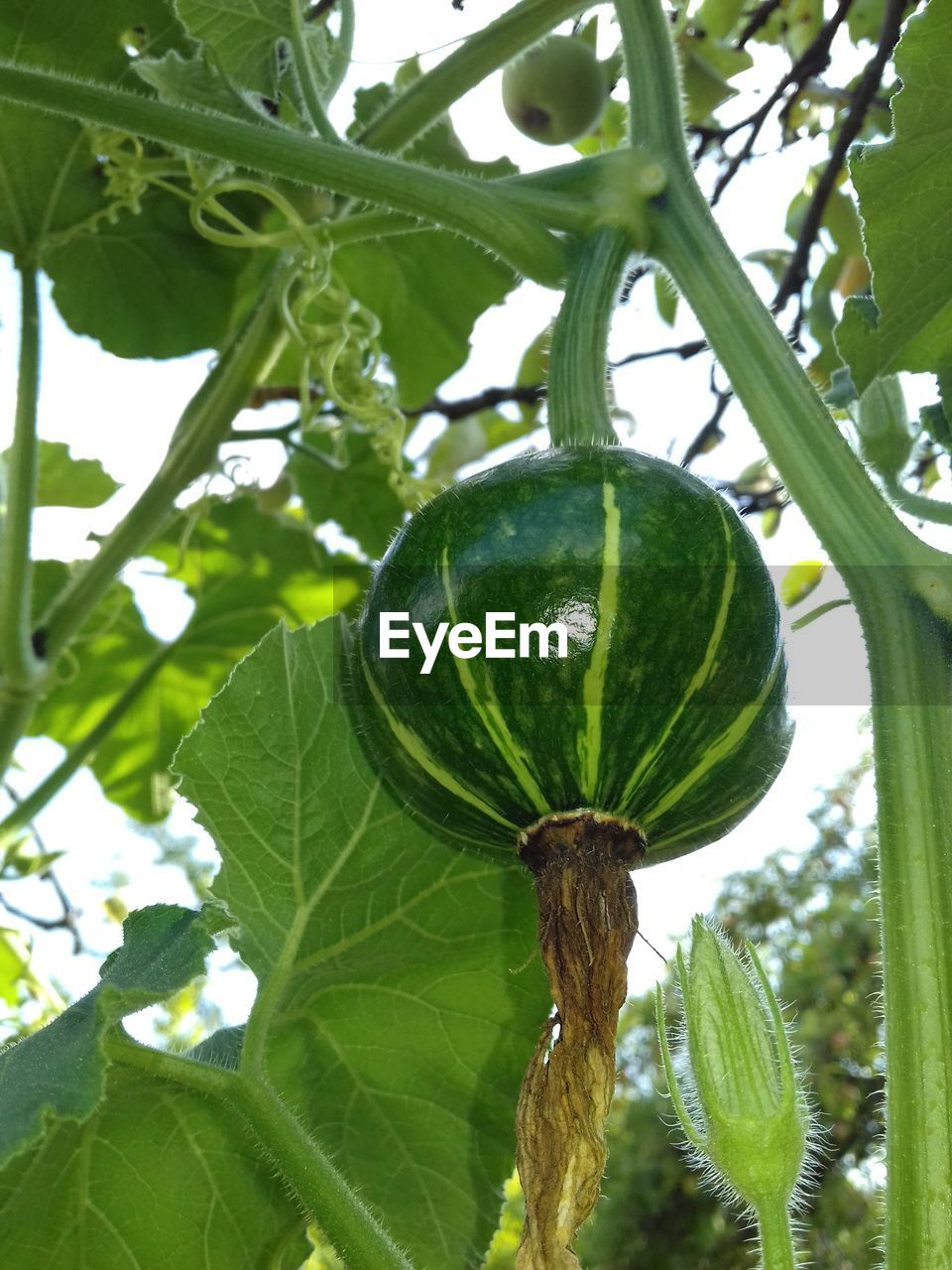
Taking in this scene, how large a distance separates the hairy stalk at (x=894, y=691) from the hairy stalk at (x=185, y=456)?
85 cm

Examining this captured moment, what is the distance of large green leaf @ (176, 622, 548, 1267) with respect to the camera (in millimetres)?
1056

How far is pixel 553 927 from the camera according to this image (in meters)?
0.83

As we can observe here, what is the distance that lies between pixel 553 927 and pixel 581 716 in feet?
0.47

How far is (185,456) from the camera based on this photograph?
177cm

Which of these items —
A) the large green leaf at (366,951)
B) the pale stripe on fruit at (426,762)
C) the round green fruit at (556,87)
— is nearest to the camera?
the pale stripe on fruit at (426,762)

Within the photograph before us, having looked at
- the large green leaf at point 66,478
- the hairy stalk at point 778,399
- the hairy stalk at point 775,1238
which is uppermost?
the large green leaf at point 66,478

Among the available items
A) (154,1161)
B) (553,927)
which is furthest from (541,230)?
(154,1161)

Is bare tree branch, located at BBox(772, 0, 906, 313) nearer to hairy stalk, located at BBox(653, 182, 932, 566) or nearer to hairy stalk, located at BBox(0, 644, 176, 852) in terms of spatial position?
hairy stalk, located at BBox(653, 182, 932, 566)

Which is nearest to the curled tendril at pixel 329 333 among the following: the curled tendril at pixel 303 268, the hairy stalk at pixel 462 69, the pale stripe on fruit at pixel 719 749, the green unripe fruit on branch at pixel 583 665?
the curled tendril at pixel 303 268

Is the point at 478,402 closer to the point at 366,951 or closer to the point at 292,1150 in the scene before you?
the point at 366,951

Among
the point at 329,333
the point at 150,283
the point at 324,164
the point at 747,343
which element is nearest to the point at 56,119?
the point at 150,283

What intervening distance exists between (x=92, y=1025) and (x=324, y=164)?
678 mm

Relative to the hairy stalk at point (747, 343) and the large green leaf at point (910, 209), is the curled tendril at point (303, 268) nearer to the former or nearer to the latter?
the hairy stalk at point (747, 343)

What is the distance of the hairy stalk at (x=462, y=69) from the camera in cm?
130
